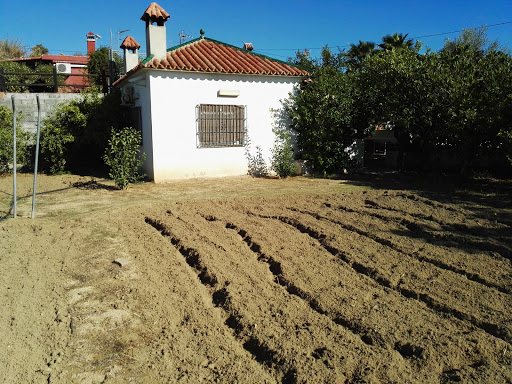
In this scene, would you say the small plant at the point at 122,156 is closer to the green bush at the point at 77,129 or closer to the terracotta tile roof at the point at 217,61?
the terracotta tile roof at the point at 217,61

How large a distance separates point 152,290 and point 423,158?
13.1 metres

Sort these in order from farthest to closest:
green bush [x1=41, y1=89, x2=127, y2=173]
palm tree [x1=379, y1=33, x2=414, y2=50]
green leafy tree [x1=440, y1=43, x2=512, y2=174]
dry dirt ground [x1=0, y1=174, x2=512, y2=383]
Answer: palm tree [x1=379, y1=33, x2=414, y2=50]
green bush [x1=41, y1=89, x2=127, y2=173]
green leafy tree [x1=440, y1=43, x2=512, y2=174]
dry dirt ground [x1=0, y1=174, x2=512, y2=383]

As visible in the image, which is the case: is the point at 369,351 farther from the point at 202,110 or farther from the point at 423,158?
the point at 423,158

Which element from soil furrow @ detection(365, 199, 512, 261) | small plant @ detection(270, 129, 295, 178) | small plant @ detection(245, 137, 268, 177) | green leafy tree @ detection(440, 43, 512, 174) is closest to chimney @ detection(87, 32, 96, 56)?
small plant @ detection(245, 137, 268, 177)

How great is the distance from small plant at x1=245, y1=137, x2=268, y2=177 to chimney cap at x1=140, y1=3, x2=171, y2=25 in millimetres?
4471

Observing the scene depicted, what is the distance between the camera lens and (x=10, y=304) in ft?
14.6

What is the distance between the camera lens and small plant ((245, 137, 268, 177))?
13.5 meters

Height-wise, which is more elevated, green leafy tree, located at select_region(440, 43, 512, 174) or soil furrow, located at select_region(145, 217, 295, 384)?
green leafy tree, located at select_region(440, 43, 512, 174)

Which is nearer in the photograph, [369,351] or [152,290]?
A: [369,351]

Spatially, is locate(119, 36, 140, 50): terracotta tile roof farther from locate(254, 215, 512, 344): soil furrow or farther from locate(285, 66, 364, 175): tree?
locate(254, 215, 512, 344): soil furrow

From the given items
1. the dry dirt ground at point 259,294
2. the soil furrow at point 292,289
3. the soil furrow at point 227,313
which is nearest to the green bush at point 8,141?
the dry dirt ground at point 259,294

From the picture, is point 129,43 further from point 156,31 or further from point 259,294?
point 259,294

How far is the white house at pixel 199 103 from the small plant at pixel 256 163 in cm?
16

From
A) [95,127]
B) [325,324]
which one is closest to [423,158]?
[95,127]
